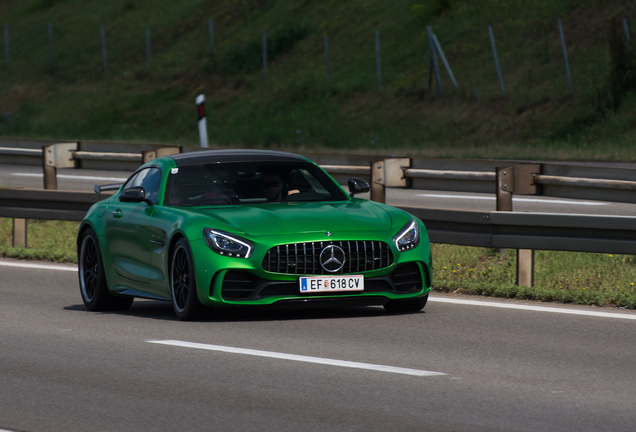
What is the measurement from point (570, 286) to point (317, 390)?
17.0 feet

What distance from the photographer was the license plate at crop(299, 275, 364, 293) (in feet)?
28.1

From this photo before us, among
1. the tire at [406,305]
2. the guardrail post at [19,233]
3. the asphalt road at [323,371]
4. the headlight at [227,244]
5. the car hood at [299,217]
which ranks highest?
the car hood at [299,217]

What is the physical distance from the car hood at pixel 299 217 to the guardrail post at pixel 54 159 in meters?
8.04

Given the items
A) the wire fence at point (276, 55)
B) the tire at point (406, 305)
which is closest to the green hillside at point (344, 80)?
the wire fence at point (276, 55)

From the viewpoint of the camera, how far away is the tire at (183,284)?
28.5 feet

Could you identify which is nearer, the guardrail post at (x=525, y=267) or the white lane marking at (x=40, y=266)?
the guardrail post at (x=525, y=267)

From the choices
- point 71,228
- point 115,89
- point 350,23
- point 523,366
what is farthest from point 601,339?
point 115,89

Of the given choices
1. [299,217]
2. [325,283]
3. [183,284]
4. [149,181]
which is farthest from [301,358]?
[149,181]

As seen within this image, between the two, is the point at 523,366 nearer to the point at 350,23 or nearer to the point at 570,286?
the point at 570,286

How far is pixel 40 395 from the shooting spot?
21.4 feet

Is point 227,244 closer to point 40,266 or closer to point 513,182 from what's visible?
point 513,182

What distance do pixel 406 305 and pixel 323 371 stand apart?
2469mm

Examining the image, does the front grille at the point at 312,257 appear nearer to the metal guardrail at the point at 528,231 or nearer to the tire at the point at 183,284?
the tire at the point at 183,284

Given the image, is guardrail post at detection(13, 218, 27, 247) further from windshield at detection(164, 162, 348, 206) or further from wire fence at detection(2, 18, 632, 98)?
wire fence at detection(2, 18, 632, 98)
